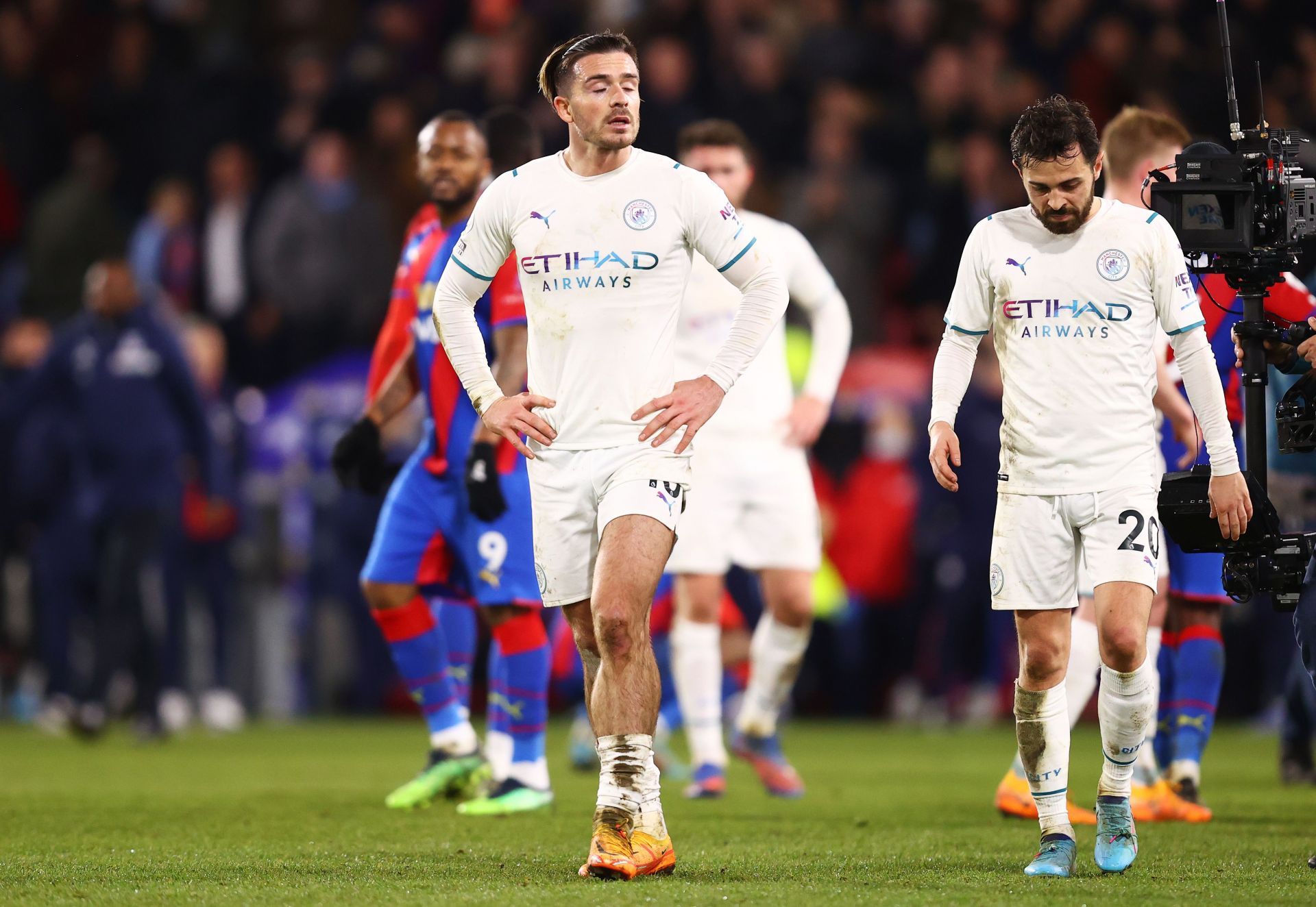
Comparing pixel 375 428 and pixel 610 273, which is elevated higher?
pixel 610 273

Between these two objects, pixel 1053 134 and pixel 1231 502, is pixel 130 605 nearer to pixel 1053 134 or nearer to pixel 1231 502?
pixel 1053 134

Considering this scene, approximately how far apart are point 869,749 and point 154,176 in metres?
9.53

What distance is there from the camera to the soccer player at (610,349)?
5781mm

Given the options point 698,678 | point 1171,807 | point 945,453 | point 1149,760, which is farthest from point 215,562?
point 945,453

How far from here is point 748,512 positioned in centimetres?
909

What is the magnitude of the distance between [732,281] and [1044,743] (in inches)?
67.4

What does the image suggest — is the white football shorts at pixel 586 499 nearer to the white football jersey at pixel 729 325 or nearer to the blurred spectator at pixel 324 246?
the white football jersey at pixel 729 325

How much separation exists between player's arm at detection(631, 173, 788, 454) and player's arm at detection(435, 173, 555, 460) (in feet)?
1.79

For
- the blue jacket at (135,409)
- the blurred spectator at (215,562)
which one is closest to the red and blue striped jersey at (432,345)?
the blue jacket at (135,409)

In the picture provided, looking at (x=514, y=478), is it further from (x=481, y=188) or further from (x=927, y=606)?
(x=927, y=606)

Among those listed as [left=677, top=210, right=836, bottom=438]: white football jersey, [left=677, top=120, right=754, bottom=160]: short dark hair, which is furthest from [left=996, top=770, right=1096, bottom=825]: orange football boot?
[left=677, top=120, right=754, bottom=160]: short dark hair

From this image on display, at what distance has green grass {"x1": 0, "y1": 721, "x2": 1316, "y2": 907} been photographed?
213 inches

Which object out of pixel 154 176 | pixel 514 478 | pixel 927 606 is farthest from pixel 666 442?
pixel 154 176

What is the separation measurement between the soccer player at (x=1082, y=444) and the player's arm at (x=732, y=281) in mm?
611
